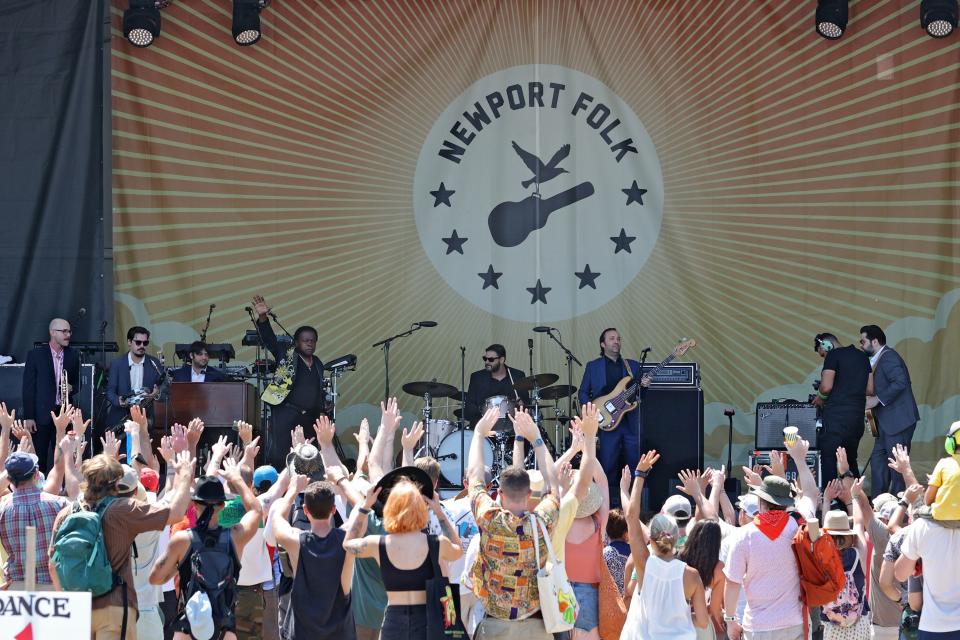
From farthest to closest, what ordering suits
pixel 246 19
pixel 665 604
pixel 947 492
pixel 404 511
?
pixel 246 19
pixel 947 492
pixel 665 604
pixel 404 511

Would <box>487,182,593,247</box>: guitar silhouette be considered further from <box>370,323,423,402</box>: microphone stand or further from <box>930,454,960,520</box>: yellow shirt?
<box>930,454,960,520</box>: yellow shirt

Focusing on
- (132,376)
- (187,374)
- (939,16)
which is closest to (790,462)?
(939,16)

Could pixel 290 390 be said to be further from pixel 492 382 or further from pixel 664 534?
pixel 664 534

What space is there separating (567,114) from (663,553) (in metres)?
8.64

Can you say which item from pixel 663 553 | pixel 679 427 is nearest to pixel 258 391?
pixel 679 427

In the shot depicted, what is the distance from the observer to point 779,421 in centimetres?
1217

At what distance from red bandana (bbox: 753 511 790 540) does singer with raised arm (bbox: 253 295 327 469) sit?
20.8 ft

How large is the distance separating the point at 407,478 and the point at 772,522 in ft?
5.79

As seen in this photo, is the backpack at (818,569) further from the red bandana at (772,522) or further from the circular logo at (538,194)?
the circular logo at (538,194)

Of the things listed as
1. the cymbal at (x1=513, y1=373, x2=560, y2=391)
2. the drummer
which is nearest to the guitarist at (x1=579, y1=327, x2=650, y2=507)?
the cymbal at (x1=513, y1=373, x2=560, y2=391)

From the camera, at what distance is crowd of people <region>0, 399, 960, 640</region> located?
17.2ft

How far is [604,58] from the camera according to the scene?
1334cm

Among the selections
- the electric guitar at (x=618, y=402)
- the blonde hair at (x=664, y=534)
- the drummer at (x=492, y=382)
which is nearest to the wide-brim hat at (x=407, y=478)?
the blonde hair at (x=664, y=534)

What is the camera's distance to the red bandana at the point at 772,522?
585 centimetres
